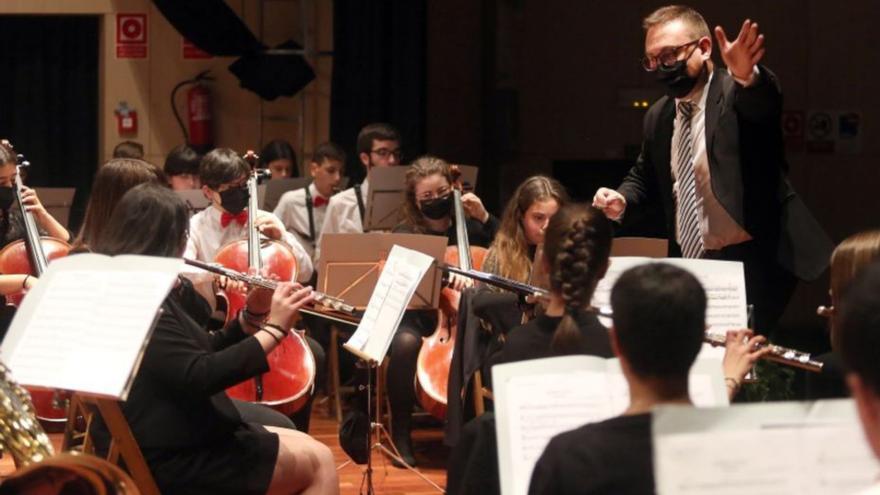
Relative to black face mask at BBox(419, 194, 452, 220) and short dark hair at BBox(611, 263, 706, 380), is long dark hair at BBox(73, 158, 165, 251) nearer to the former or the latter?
Answer: black face mask at BBox(419, 194, 452, 220)

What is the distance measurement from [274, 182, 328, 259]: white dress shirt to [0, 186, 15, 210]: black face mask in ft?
6.50

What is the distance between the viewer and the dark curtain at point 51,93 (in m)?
7.80

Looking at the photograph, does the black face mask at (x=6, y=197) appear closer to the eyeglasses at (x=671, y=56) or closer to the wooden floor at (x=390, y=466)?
the wooden floor at (x=390, y=466)

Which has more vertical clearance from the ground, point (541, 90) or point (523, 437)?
point (541, 90)

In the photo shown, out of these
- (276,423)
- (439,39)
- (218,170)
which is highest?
(439,39)

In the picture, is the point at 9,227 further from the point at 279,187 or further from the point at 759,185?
the point at 759,185

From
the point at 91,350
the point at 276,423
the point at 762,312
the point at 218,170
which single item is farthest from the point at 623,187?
the point at 91,350

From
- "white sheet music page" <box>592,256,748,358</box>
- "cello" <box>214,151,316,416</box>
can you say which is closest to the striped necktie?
"white sheet music page" <box>592,256,748,358</box>

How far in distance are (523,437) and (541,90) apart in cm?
574

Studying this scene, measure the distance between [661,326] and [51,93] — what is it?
6.55 m

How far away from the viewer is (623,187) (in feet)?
13.0

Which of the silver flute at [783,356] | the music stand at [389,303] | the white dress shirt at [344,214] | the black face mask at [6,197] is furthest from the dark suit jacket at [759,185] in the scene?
the white dress shirt at [344,214]

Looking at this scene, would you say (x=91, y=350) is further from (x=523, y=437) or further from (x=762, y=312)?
(x=762, y=312)

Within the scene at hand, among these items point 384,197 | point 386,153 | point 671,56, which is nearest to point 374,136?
point 386,153
